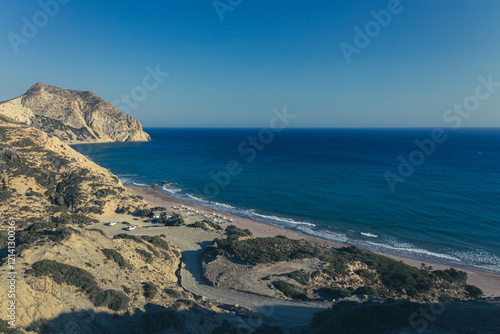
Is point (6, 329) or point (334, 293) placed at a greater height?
point (6, 329)

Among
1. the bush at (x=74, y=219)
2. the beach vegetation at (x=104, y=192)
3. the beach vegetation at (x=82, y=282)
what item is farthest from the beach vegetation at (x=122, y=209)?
the beach vegetation at (x=82, y=282)

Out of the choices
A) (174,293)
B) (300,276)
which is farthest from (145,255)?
(300,276)

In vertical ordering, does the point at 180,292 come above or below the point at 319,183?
below

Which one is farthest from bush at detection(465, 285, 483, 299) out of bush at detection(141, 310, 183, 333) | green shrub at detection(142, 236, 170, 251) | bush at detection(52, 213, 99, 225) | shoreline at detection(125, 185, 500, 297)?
bush at detection(52, 213, 99, 225)

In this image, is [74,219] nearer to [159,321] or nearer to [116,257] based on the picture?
[116,257]

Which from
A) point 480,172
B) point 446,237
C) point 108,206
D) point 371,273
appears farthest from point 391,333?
point 480,172

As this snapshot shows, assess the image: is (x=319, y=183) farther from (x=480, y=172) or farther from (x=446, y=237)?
(x=480, y=172)

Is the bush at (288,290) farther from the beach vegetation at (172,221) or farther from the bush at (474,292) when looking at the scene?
the beach vegetation at (172,221)
